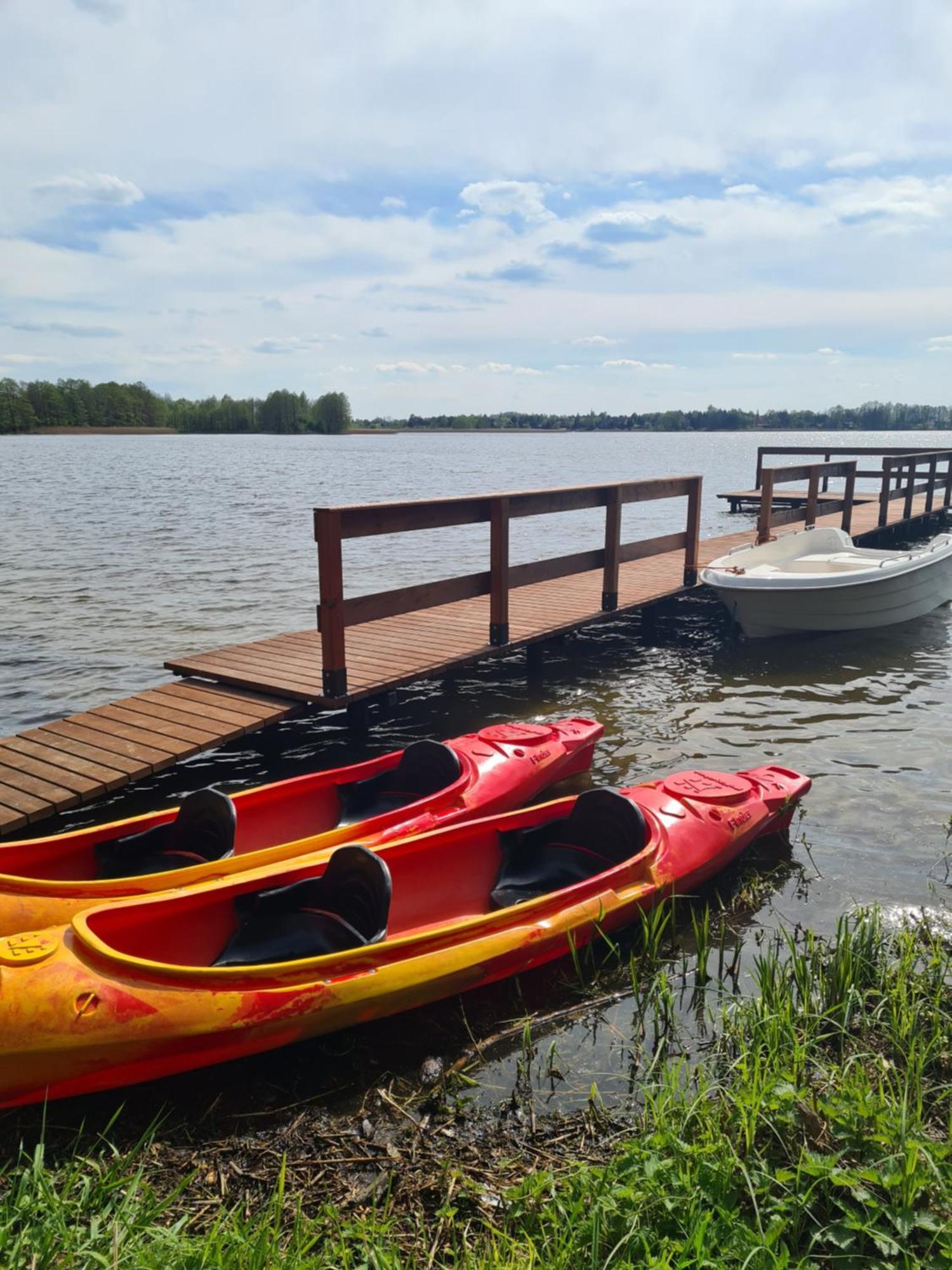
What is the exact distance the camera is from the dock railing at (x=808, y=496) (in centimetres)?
1235

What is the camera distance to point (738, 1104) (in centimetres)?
282

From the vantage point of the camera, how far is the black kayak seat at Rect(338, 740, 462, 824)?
5363mm

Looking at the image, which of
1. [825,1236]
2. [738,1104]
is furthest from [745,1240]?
[738,1104]

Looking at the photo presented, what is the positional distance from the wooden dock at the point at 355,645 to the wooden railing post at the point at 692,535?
19 millimetres

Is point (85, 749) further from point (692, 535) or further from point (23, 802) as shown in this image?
point (692, 535)

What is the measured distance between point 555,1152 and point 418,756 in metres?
2.69

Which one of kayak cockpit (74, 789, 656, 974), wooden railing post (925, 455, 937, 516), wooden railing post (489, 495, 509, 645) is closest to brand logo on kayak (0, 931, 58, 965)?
kayak cockpit (74, 789, 656, 974)

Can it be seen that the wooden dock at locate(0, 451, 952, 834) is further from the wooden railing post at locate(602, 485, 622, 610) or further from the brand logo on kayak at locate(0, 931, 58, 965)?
the brand logo on kayak at locate(0, 931, 58, 965)

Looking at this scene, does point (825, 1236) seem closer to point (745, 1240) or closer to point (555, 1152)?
point (745, 1240)

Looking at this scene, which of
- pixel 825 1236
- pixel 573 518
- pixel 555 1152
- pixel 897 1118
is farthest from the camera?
pixel 573 518

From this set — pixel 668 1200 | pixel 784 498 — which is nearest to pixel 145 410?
pixel 784 498

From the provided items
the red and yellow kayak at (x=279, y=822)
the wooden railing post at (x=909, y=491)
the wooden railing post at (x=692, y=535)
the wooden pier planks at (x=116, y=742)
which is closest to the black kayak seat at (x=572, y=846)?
the red and yellow kayak at (x=279, y=822)

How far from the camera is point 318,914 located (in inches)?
154

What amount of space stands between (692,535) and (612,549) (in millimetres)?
2005
